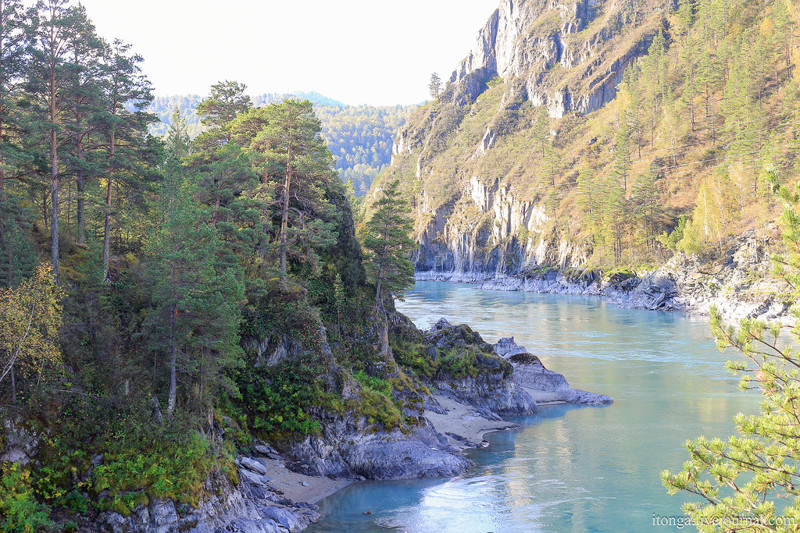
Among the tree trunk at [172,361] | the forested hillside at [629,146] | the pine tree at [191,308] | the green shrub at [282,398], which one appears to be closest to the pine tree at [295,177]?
the green shrub at [282,398]

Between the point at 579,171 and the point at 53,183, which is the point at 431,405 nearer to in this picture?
the point at 53,183

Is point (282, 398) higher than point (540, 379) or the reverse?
higher

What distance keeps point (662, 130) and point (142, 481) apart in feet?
464

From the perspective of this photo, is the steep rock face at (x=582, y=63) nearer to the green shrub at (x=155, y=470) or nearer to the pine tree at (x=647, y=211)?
the pine tree at (x=647, y=211)

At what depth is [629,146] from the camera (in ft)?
456

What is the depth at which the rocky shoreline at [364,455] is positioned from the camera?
731 inches

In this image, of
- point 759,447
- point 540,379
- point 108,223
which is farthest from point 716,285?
point 759,447

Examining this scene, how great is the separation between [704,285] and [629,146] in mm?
63877

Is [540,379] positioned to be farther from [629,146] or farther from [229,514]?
[629,146]

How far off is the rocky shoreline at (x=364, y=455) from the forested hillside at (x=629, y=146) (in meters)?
62.9

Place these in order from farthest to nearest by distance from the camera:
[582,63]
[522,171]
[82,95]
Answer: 1. [582,63]
2. [522,171]
3. [82,95]

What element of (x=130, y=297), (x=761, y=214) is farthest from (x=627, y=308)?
(x=130, y=297)

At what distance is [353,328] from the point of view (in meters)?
34.2

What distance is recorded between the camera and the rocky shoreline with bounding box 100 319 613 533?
18.6m
